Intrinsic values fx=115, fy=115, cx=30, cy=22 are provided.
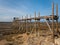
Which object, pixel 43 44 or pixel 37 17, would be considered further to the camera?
pixel 37 17

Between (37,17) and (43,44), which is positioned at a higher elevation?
(37,17)

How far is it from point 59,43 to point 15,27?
27.0m

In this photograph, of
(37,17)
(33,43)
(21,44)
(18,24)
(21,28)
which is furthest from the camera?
(18,24)

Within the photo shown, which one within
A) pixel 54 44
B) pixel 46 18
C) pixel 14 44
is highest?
pixel 46 18

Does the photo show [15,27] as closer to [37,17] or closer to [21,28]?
[21,28]

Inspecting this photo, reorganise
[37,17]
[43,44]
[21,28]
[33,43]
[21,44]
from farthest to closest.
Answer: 1. [21,28]
2. [37,17]
3. [21,44]
4. [33,43]
5. [43,44]

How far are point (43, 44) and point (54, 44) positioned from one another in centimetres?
171

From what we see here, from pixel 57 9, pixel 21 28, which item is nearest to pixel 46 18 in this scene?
pixel 57 9

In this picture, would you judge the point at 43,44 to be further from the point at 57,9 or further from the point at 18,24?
the point at 18,24

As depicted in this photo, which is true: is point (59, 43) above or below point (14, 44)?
above

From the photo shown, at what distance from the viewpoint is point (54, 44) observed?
905 cm

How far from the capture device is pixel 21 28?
31438 millimetres

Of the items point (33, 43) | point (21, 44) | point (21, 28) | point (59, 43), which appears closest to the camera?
point (59, 43)

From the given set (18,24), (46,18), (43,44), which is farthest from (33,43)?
(18,24)
